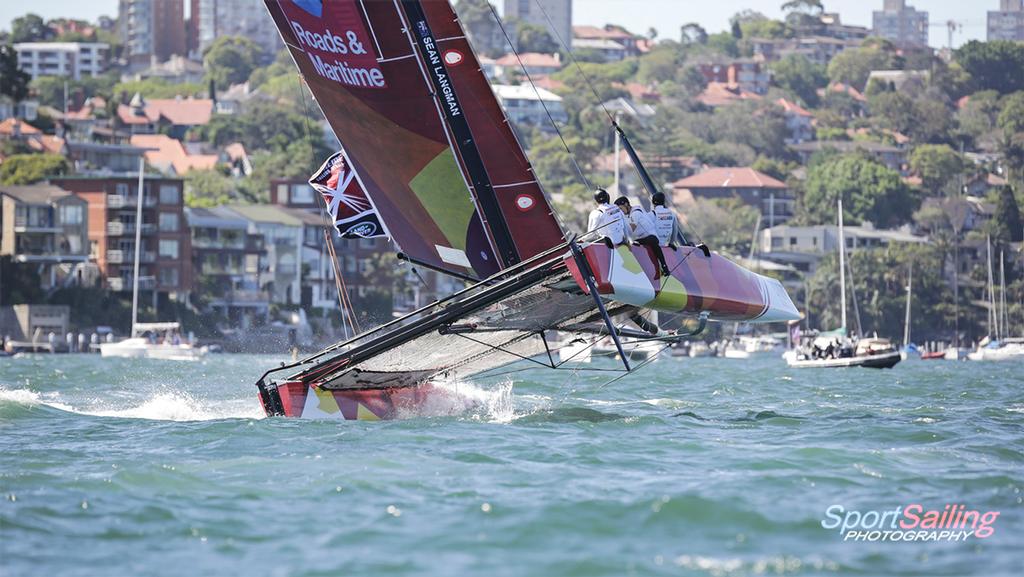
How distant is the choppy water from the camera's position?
9797mm

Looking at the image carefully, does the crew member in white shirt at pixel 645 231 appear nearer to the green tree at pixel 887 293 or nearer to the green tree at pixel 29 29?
the green tree at pixel 887 293

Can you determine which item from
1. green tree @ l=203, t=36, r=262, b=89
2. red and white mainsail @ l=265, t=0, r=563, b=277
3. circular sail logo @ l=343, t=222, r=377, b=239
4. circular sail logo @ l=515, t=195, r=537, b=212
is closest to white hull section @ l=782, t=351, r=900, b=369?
circular sail logo @ l=343, t=222, r=377, b=239

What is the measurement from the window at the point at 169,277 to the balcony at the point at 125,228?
1754 millimetres

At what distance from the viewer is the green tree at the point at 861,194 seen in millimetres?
109500

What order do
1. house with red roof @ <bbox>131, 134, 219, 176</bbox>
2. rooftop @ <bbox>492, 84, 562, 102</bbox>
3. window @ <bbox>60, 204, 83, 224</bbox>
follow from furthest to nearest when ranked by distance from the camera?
1. rooftop @ <bbox>492, 84, 562, 102</bbox>
2. house with red roof @ <bbox>131, 134, 219, 176</bbox>
3. window @ <bbox>60, 204, 83, 224</bbox>

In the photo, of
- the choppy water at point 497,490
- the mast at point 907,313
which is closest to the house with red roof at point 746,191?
the mast at point 907,313

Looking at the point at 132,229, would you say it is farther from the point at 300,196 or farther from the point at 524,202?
the point at 524,202

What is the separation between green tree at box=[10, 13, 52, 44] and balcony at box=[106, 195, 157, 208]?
398 ft

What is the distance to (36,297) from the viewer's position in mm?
66562

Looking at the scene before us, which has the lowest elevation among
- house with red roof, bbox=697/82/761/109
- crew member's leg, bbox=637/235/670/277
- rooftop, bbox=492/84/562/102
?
crew member's leg, bbox=637/235/670/277

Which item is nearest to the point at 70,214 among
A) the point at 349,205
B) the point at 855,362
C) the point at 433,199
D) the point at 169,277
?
the point at 169,277

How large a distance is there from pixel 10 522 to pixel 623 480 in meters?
4.19

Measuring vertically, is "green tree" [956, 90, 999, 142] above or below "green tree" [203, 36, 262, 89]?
below

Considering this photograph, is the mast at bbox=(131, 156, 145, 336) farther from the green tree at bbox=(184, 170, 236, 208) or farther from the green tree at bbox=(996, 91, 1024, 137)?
the green tree at bbox=(996, 91, 1024, 137)
